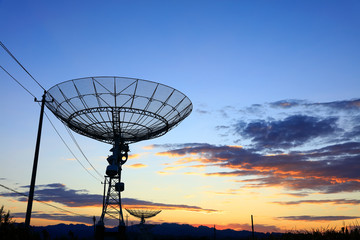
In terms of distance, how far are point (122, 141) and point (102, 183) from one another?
31.5 metres

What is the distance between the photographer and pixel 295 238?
16641 mm

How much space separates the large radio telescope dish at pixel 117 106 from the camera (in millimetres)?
32688

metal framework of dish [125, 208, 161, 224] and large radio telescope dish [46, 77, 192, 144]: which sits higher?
large radio telescope dish [46, 77, 192, 144]

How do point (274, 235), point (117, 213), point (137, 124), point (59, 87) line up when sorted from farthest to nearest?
point (117, 213), point (137, 124), point (59, 87), point (274, 235)

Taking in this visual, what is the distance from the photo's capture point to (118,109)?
113 feet

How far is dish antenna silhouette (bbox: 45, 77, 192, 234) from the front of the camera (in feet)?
107

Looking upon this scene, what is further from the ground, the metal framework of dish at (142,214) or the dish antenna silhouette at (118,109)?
the dish antenna silhouette at (118,109)

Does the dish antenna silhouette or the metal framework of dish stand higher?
the dish antenna silhouette

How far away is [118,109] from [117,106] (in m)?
0.35

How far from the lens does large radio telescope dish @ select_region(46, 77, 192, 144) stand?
107ft

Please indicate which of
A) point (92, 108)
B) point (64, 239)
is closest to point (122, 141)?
point (92, 108)

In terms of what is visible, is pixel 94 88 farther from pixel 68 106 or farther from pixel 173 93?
pixel 173 93

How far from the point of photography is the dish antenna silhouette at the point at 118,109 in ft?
107

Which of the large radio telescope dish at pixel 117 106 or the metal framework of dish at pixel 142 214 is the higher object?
the large radio telescope dish at pixel 117 106
